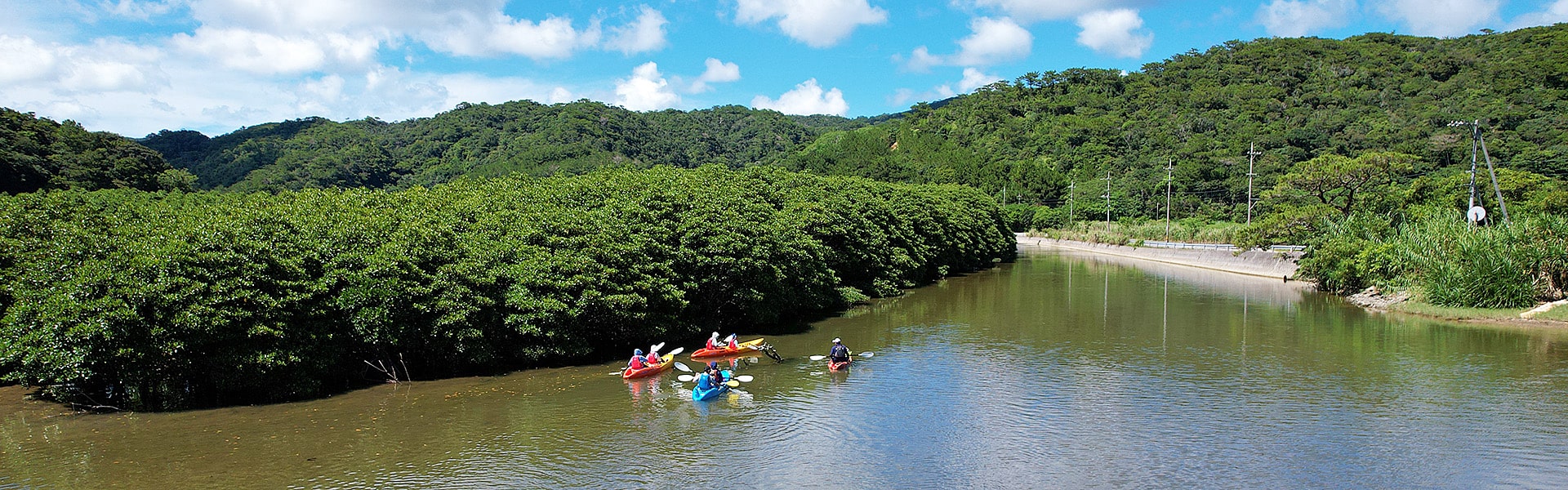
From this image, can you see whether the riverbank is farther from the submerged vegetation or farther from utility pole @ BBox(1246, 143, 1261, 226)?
the submerged vegetation

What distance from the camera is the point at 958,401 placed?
19.5 metres

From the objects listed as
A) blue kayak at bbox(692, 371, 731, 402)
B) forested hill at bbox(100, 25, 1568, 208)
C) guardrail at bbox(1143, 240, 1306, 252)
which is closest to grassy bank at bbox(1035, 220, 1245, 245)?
guardrail at bbox(1143, 240, 1306, 252)

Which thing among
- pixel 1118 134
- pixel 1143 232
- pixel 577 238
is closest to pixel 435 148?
pixel 1143 232

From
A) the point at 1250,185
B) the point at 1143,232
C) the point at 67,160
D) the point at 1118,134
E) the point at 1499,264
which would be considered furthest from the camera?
the point at 1118,134

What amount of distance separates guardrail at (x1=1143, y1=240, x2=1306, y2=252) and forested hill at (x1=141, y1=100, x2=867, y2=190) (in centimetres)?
3756

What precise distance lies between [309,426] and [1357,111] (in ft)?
351

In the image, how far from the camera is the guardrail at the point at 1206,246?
49.1 meters

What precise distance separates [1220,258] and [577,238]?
4761 cm

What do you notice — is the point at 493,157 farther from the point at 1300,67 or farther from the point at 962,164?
the point at 1300,67

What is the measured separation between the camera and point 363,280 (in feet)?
62.5

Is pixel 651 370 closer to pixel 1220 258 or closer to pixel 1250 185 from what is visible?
pixel 1220 258

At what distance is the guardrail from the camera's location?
49053mm

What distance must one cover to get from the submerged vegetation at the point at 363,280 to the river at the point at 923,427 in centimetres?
92

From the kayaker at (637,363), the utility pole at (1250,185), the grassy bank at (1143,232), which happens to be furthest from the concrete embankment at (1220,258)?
the kayaker at (637,363)
